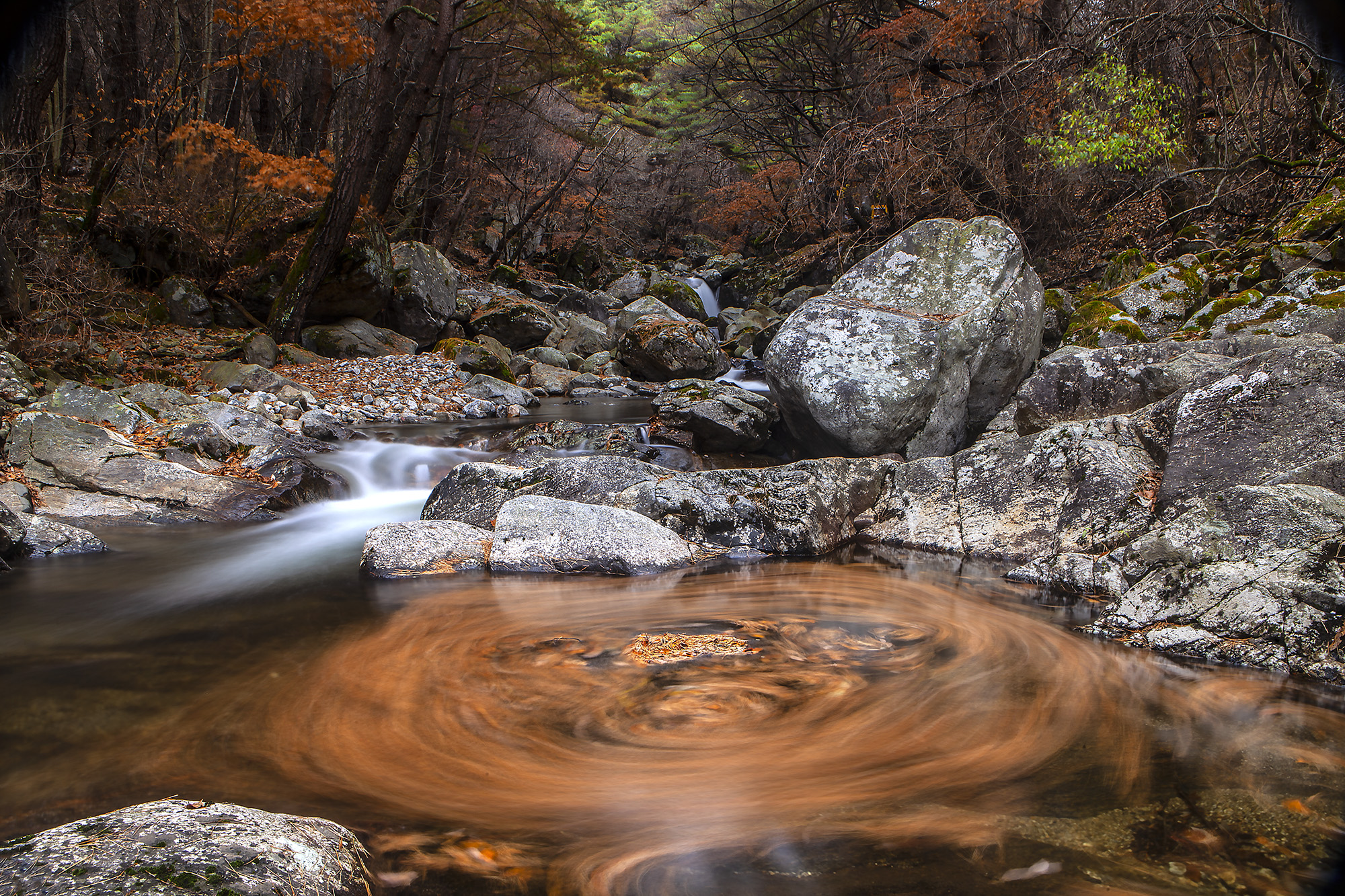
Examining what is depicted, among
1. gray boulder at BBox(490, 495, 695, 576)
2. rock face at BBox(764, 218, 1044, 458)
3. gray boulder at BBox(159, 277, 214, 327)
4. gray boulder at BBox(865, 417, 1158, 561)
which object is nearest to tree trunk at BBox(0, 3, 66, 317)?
gray boulder at BBox(159, 277, 214, 327)

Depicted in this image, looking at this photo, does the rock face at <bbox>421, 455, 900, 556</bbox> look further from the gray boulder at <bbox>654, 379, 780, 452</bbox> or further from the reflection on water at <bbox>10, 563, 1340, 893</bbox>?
the gray boulder at <bbox>654, 379, 780, 452</bbox>

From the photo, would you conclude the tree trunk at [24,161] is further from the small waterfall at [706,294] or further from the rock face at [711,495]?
the small waterfall at [706,294]

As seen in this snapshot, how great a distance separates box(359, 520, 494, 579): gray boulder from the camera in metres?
5.37

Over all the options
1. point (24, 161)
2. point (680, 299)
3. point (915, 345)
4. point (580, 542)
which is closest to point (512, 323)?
point (680, 299)

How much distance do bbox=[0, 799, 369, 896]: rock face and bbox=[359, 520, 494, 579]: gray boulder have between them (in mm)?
3299

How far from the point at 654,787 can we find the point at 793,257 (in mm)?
22924

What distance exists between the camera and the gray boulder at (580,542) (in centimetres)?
536

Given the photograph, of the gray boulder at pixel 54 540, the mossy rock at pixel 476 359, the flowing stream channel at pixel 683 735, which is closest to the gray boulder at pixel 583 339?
the mossy rock at pixel 476 359

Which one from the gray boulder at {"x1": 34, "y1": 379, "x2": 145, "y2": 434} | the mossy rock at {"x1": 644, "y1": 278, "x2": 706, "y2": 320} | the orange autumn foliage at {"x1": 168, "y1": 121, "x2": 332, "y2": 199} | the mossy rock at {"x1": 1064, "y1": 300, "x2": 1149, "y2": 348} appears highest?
the orange autumn foliage at {"x1": 168, "y1": 121, "x2": 332, "y2": 199}

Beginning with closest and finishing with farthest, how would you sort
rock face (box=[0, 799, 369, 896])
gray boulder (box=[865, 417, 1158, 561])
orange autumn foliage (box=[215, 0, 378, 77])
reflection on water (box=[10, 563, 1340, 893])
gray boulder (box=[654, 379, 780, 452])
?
rock face (box=[0, 799, 369, 896]) → reflection on water (box=[10, 563, 1340, 893]) → gray boulder (box=[865, 417, 1158, 561]) → gray boulder (box=[654, 379, 780, 452]) → orange autumn foliage (box=[215, 0, 378, 77])

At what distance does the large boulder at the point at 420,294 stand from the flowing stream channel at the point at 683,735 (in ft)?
37.4

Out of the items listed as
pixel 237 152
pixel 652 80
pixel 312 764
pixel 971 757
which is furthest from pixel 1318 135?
pixel 652 80

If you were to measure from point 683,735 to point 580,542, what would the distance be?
103 inches

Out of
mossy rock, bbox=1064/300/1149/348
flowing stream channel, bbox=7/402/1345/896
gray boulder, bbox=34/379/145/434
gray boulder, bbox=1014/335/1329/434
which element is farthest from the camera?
mossy rock, bbox=1064/300/1149/348
